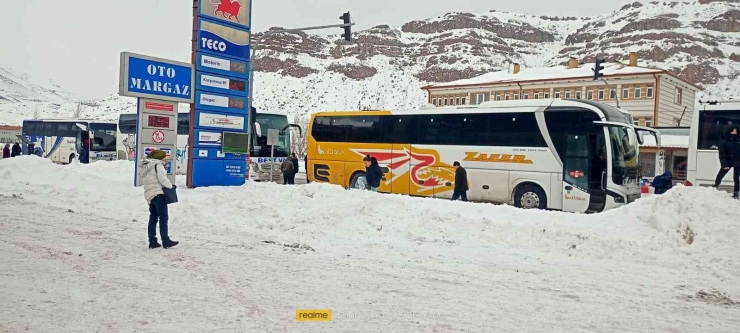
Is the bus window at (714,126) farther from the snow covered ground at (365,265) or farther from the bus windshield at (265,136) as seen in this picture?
the bus windshield at (265,136)

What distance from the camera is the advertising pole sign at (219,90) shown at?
15883mm

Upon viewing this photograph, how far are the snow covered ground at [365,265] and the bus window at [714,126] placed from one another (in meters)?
6.95

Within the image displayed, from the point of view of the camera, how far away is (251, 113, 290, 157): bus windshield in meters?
24.1

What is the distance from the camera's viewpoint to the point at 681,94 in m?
58.0

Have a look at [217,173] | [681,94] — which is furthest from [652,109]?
[217,173]

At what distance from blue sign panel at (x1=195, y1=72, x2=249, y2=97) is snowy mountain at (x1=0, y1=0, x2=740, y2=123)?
82.1 metres

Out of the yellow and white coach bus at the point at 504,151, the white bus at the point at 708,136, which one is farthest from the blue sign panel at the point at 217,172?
the white bus at the point at 708,136

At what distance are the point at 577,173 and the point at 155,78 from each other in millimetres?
11964

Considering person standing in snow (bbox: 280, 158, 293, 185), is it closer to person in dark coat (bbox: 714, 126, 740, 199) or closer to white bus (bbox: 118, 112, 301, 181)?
white bus (bbox: 118, 112, 301, 181)

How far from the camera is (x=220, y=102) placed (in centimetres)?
1642

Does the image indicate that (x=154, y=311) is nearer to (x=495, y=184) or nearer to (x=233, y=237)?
(x=233, y=237)

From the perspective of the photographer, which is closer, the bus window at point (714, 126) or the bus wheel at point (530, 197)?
the bus wheel at point (530, 197)

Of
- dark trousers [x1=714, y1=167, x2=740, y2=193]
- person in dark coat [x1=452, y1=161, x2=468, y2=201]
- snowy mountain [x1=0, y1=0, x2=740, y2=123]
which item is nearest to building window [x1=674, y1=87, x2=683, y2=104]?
snowy mountain [x1=0, y1=0, x2=740, y2=123]

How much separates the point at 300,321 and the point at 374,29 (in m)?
167
